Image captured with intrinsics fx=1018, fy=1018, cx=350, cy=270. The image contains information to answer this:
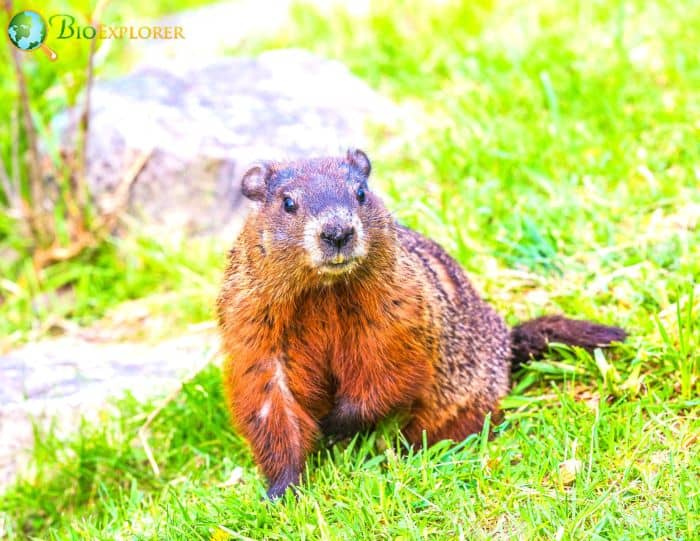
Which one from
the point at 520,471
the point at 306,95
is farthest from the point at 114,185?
the point at 520,471

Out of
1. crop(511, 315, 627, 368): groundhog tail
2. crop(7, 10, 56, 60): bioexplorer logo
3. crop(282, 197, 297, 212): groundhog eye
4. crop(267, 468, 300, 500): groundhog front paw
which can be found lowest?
crop(267, 468, 300, 500): groundhog front paw

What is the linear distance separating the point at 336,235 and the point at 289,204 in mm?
306

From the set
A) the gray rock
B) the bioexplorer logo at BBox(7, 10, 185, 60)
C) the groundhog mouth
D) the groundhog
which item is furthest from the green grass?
the bioexplorer logo at BBox(7, 10, 185, 60)

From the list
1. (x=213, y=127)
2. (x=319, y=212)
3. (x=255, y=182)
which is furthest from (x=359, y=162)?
(x=213, y=127)

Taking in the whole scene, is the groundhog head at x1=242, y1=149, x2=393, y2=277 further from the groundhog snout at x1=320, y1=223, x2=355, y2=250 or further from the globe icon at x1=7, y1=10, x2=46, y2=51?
the globe icon at x1=7, y1=10, x2=46, y2=51

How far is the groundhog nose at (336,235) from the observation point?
328 centimetres

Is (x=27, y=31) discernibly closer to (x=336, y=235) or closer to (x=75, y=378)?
(x=75, y=378)

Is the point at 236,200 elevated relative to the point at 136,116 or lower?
lower

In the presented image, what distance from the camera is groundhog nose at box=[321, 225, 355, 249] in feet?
10.7

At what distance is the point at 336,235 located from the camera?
3.27 m

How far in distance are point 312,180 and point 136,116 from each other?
135 inches

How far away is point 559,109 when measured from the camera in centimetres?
605

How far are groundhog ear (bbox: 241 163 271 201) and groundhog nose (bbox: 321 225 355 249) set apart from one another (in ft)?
1.73

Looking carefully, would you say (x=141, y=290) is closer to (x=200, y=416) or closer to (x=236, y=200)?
(x=236, y=200)
